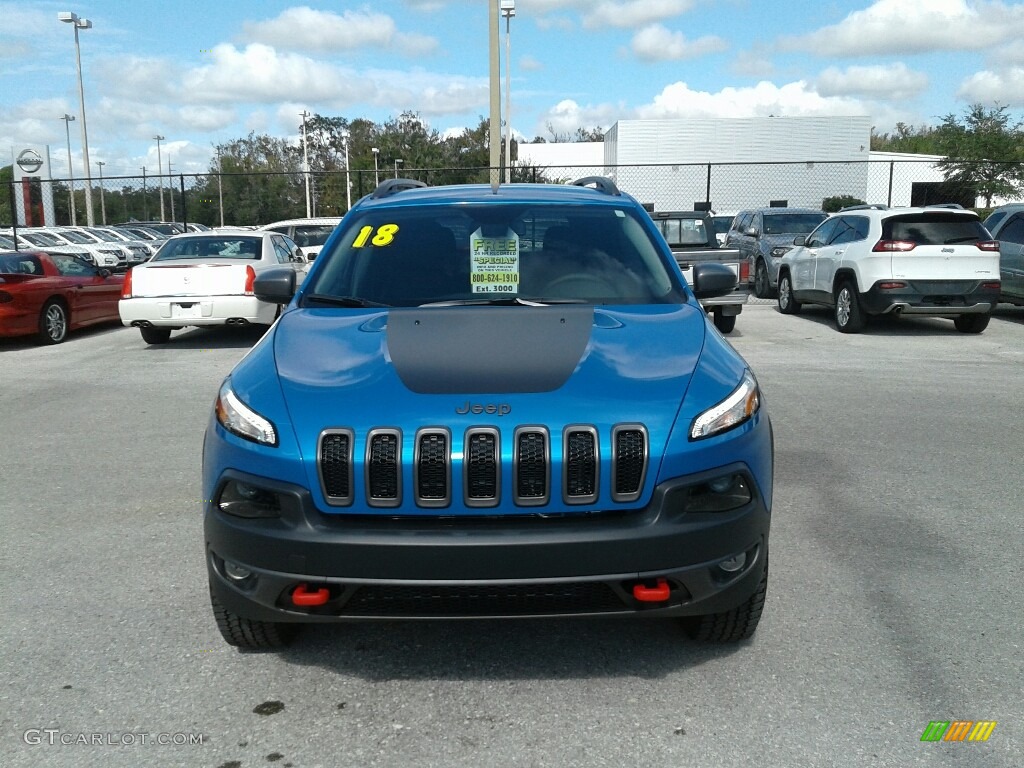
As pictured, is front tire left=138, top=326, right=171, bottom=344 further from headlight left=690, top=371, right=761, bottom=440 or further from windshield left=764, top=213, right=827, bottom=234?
headlight left=690, top=371, right=761, bottom=440

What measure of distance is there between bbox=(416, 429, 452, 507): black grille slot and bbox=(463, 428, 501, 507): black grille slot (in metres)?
0.06

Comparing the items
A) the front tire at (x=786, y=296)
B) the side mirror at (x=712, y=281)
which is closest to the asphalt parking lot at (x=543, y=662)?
the side mirror at (x=712, y=281)

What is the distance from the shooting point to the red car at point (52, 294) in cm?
1316

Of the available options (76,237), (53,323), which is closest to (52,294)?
(53,323)

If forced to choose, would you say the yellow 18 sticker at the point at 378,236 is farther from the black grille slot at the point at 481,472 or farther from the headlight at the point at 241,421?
the black grille slot at the point at 481,472

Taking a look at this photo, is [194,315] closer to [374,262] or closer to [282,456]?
[374,262]

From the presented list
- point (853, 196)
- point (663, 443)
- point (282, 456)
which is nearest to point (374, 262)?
point (282, 456)

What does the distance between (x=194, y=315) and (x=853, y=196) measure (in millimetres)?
41631

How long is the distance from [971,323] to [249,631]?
12.6 m

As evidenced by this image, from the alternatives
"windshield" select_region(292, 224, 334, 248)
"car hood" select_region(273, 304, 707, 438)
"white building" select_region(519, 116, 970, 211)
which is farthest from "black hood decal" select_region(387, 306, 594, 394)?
"white building" select_region(519, 116, 970, 211)

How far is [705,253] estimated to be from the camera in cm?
1348

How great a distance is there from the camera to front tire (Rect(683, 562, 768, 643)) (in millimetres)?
3541

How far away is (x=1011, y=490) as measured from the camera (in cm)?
589

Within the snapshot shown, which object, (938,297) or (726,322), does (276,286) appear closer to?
(726,322)
